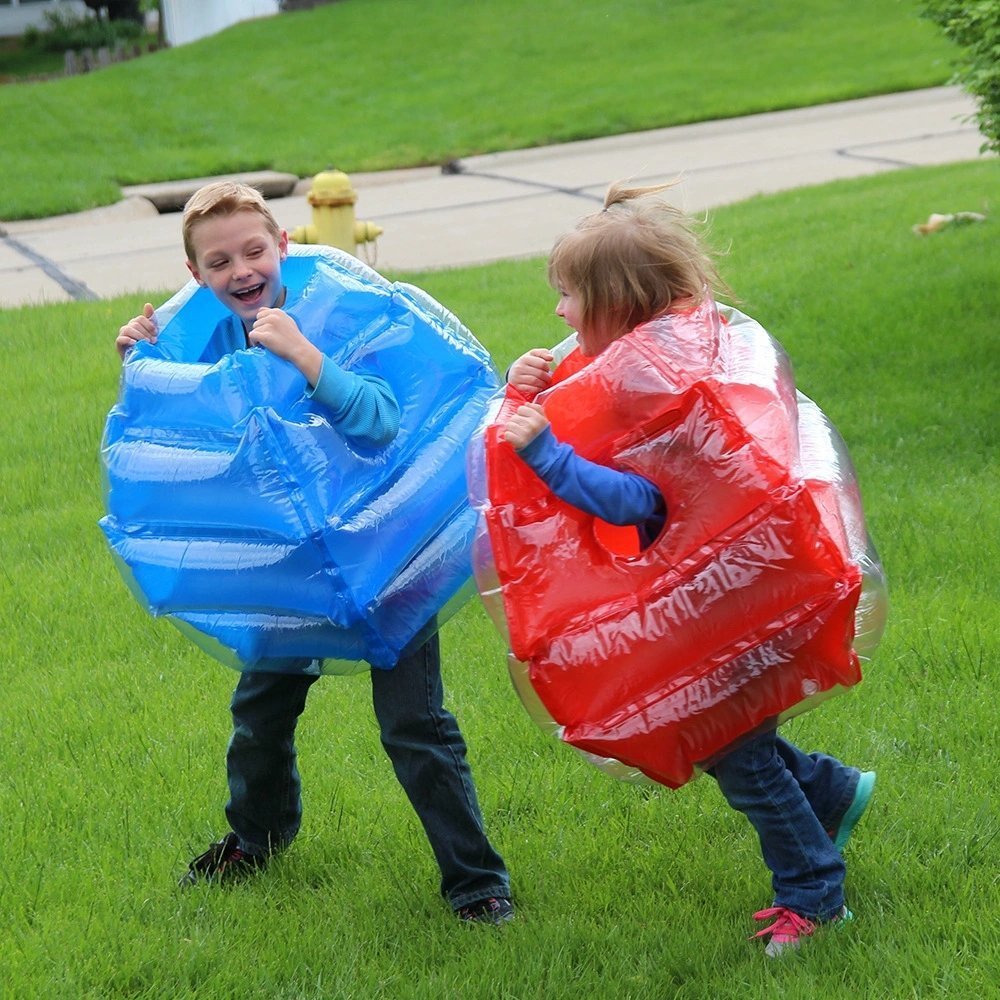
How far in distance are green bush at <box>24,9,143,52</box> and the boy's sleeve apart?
108ft

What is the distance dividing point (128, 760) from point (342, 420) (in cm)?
153

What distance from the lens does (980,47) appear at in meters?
6.24

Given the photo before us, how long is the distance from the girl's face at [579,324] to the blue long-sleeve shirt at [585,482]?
29 centimetres

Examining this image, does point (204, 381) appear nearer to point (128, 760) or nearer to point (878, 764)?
point (128, 760)

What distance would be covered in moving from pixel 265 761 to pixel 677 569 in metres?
1.20

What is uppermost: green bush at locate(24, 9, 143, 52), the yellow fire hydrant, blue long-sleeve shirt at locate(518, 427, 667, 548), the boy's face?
green bush at locate(24, 9, 143, 52)

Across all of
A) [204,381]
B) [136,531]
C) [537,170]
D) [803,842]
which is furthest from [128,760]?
[537,170]

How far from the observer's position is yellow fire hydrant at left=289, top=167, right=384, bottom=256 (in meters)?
8.16

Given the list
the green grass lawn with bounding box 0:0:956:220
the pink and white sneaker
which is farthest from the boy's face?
the green grass lawn with bounding box 0:0:956:220

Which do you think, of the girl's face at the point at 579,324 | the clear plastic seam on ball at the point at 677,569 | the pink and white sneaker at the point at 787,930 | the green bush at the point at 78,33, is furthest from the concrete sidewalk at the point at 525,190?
the green bush at the point at 78,33

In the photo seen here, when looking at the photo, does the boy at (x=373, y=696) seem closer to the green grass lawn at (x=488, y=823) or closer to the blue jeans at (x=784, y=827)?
the green grass lawn at (x=488, y=823)

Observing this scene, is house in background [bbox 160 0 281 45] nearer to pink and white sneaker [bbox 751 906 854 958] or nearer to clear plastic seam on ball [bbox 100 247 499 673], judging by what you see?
clear plastic seam on ball [bbox 100 247 499 673]

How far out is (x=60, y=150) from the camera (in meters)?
15.6

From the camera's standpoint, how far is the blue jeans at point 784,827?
9.44 feet
